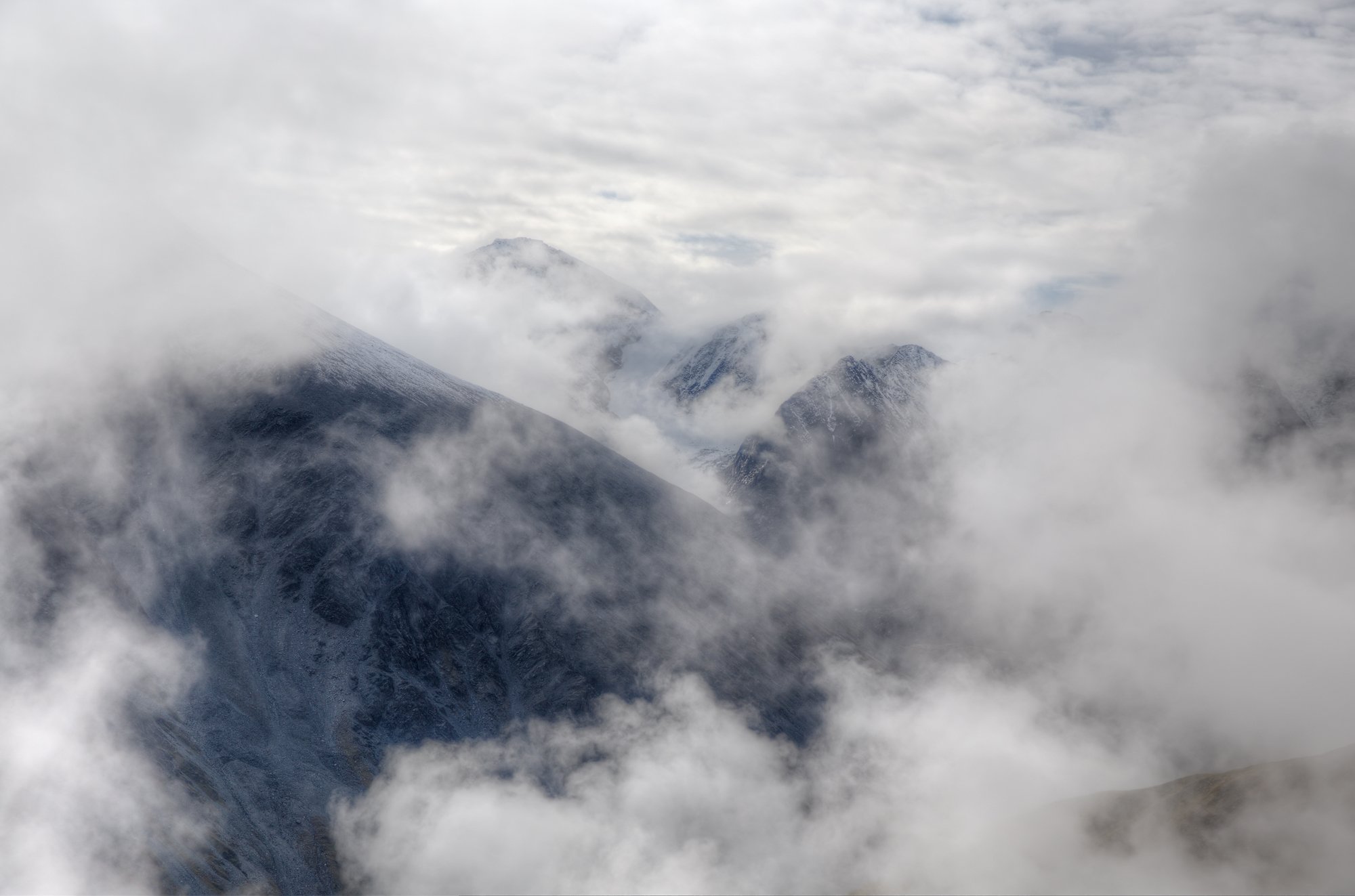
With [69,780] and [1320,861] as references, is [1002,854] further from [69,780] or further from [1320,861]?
[69,780]

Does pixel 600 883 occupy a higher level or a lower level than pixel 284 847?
lower

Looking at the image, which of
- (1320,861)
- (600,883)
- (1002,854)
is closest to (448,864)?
(600,883)

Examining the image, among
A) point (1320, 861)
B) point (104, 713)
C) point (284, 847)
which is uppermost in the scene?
A: point (1320, 861)

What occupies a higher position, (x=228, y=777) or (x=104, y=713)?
(x=104, y=713)

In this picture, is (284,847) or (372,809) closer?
(284,847)

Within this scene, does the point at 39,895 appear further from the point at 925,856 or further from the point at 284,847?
the point at 925,856

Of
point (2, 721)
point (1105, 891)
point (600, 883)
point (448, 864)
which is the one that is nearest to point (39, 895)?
point (2, 721)

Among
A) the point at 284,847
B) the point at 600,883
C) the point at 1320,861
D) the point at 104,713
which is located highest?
the point at 1320,861

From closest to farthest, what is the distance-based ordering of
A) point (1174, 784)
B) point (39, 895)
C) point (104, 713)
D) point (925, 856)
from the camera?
point (39, 895), point (1174, 784), point (925, 856), point (104, 713)

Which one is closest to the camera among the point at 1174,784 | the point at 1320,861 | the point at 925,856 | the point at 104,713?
the point at 1320,861
